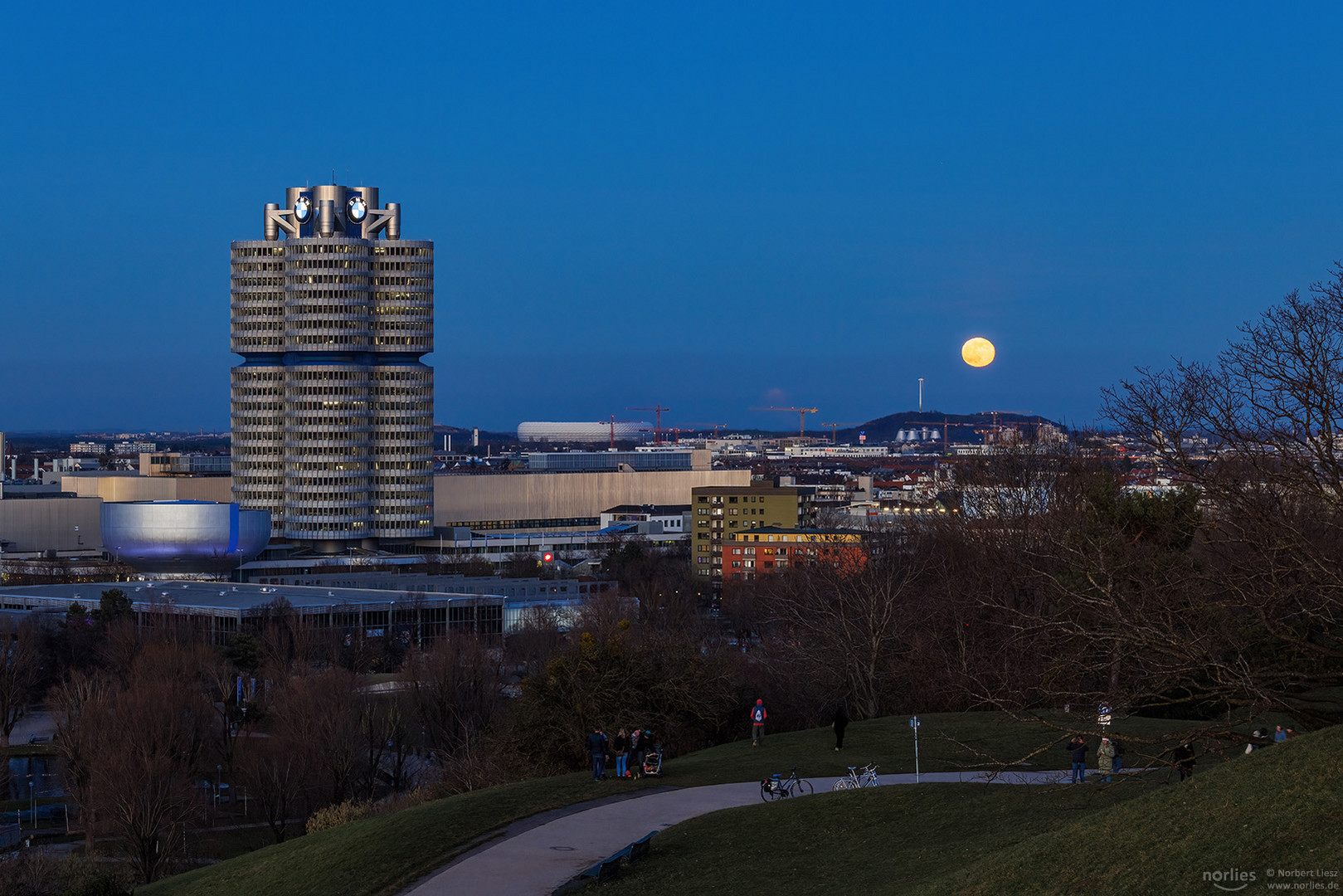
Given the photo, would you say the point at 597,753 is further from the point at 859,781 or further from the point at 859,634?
the point at 859,634

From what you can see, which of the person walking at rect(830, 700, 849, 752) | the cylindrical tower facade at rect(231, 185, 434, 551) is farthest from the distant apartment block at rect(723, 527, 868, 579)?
the person walking at rect(830, 700, 849, 752)

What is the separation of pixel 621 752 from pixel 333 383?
125405 millimetres

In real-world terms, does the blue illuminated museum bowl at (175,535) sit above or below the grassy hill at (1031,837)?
above

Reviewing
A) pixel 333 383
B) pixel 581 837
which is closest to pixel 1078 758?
pixel 581 837

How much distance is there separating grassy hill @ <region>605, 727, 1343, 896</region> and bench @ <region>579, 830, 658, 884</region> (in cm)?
26

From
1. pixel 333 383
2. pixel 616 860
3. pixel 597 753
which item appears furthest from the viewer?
pixel 333 383

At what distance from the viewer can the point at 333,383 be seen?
516 ft

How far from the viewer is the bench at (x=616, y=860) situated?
26562 millimetres

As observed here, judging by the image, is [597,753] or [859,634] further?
[859,634]

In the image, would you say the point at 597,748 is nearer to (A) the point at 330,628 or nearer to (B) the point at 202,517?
(A) the point at 330,628

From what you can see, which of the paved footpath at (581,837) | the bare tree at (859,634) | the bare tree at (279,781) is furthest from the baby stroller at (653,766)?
the bare tree at (279,781)

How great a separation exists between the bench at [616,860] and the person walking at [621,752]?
8.39 m

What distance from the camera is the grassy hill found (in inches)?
759

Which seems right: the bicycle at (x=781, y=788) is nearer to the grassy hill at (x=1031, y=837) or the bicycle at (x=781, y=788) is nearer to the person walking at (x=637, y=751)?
the grassy hill at (x=1031, y=837)
